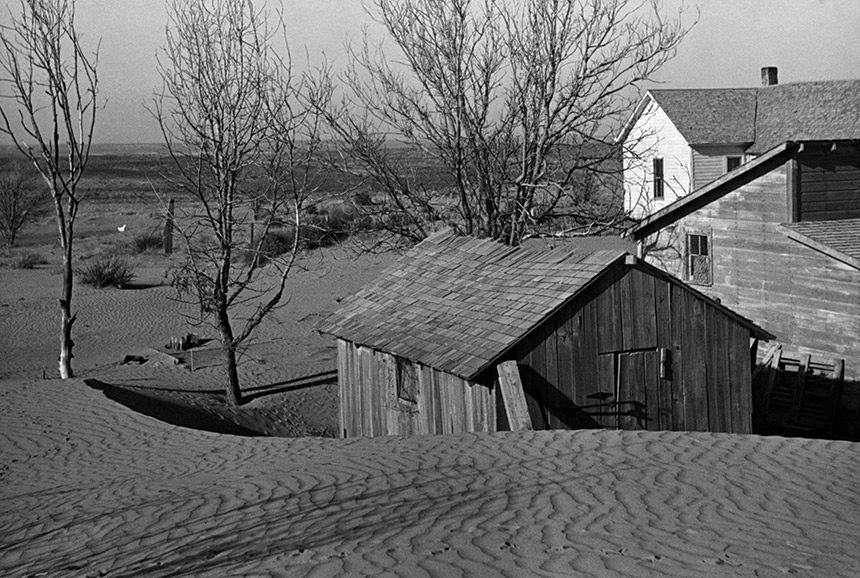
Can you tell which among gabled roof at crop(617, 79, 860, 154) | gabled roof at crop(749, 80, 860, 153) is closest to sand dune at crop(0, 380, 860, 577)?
gabled roof at crop(749, 80, 860, 153)

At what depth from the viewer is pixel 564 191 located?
20.1 metres

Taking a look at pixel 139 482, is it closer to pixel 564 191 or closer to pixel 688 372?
pixel 688 372

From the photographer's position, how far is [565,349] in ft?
40.8

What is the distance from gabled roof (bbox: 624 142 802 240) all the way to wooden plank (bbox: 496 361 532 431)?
385 inches

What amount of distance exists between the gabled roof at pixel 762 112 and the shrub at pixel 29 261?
77.7 ft

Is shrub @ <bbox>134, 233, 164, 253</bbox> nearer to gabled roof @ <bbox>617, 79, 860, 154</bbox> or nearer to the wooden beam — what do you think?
gabled roof @ <bbox>617, 79, 860, 154</bbox>

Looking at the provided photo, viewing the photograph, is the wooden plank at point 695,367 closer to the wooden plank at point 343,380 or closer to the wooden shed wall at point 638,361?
the wooden shed wall at point 638,361

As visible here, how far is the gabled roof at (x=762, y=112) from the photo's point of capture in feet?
108

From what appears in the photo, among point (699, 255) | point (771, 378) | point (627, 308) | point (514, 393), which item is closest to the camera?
point (514, 393)

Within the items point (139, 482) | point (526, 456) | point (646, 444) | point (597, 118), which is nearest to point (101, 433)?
point (139, 482)

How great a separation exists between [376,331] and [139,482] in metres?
4.77

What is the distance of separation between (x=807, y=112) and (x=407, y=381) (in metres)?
25.6

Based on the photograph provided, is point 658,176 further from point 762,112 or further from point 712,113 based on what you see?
point 762,112

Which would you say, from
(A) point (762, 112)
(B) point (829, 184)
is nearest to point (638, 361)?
(B) point (829, 184)
